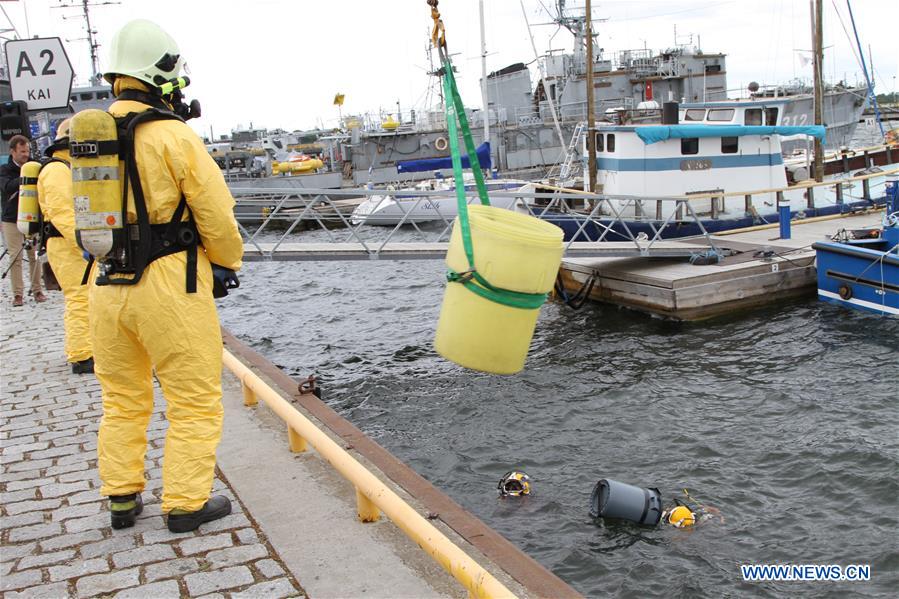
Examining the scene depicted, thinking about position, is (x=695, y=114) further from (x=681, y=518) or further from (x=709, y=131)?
(x=681, y=518)

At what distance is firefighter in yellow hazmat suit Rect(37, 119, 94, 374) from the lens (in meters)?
7.21

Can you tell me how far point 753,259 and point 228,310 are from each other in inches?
482

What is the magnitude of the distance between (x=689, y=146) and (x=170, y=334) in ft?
64.2

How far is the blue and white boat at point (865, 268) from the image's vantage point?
1395cm

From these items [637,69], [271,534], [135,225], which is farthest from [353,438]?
[637,69]

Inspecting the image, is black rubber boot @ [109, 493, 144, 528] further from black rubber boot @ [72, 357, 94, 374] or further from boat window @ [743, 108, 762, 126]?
boat window @ [743, 108, 762, 126]

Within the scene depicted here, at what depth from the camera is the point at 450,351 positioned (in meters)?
6.12

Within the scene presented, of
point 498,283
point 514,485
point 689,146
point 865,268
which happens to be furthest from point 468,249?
point 689,146

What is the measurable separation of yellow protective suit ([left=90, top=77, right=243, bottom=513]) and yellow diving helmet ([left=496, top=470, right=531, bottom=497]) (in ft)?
12.9

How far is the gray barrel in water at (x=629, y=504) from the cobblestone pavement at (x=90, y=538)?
11.2 ft

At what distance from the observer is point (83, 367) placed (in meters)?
8.13

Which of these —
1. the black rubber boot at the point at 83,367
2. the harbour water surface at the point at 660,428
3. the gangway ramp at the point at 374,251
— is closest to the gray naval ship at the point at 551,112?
the gangway ramp at the point at 374,251

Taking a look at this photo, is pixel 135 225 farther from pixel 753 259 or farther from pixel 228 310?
pixel 228 310

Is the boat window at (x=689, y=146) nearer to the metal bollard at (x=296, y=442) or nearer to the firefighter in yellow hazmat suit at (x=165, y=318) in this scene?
the metal bollard at (x=296, y=442)
